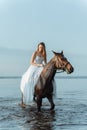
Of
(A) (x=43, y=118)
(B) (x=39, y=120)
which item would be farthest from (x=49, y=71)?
(B) (x=39, y=120)

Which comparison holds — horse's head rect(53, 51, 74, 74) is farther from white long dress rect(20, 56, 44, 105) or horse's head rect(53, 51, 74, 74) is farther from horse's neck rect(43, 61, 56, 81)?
white long dress rect(20, 56, 44, 105)

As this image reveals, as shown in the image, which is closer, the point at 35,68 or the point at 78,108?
the point at 35,68

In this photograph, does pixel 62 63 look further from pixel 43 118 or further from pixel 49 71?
pixel 43 118

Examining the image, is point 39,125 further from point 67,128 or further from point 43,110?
point 43,110

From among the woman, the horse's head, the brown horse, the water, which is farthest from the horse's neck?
the water

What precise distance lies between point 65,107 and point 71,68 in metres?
3.76

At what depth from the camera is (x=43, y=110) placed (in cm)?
1888

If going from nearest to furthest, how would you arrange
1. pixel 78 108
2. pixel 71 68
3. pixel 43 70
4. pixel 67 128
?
pixel 67 128 → pixel 71 68 → pixel 43 70 → pixel 78 108

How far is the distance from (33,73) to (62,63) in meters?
1.65

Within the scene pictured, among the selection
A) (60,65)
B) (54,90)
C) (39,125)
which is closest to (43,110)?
(54,90)

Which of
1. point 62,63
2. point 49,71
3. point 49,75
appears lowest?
point 49,75

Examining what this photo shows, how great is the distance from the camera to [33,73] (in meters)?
18.7

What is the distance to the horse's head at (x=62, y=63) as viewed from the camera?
17203 mm

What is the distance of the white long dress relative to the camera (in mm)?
18547
